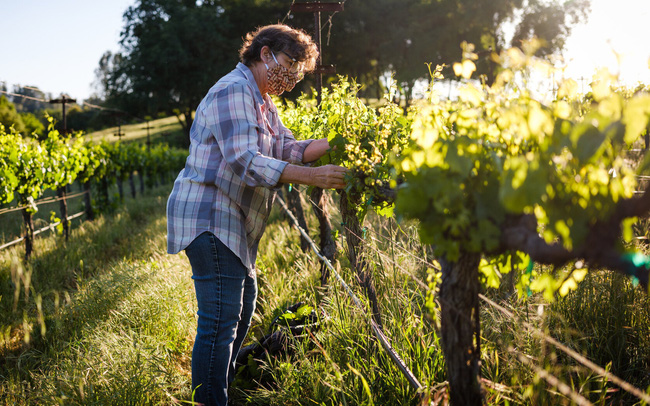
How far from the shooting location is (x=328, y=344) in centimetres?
263

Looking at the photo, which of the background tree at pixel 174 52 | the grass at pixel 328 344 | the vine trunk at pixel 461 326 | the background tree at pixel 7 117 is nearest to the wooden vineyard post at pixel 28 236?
the grass at pixel 328 344

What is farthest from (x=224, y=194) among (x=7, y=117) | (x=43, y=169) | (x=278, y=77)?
(x=7, y=117)

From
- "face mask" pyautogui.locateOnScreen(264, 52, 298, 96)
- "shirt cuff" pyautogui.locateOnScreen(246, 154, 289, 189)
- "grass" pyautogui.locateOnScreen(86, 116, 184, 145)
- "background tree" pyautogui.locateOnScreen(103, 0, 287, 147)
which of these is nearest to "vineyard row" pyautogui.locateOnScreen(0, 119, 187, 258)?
"face mask" pyautogui.locateOnScreen(264, 52, 298, 96)

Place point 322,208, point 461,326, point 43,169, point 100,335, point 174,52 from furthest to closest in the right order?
point 174,52
point 43,169
point 322,208
point 100,335
point 461,326

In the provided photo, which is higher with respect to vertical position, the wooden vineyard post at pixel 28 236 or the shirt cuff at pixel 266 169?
the shirt cuff at pixel 266 169

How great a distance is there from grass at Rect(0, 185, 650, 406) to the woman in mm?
466

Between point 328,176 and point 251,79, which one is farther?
point 251,79

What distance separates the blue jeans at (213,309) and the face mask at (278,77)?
91 cm

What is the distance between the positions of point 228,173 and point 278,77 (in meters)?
0.65

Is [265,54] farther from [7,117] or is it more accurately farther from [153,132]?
[7,117]

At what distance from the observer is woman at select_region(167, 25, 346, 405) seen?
2.10 meters

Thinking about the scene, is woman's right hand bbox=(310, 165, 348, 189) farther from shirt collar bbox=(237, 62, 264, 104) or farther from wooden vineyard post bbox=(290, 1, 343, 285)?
wooden vineyard post bbox=(290, 1, 343, 285)

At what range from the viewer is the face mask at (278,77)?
249cm

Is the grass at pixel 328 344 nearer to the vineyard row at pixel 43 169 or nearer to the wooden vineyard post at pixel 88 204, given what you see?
the vineyard row at pixel 43 169
